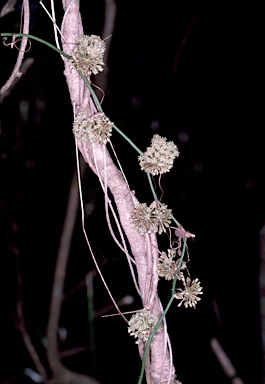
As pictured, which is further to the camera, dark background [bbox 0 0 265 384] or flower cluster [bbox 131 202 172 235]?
dark background [bbox 0 0 265 384]

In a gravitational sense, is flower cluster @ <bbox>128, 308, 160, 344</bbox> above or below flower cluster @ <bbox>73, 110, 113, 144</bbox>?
below

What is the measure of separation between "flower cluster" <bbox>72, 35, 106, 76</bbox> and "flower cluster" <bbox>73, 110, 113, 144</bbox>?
39mm

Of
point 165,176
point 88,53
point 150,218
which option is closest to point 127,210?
point 150,218

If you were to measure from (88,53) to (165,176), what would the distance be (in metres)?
0.96

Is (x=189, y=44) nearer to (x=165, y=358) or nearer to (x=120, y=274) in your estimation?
(x=120, y=274)

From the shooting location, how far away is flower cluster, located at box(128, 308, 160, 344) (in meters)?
0.39

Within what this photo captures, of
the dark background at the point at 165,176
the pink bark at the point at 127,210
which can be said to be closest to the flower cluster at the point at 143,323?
the pink bark at the point at 127,210

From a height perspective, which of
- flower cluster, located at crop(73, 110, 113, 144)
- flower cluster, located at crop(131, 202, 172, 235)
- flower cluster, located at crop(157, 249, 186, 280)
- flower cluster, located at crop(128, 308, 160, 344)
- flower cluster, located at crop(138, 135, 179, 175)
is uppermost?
flower cluster, located at crop(73, 110, 113, 144)

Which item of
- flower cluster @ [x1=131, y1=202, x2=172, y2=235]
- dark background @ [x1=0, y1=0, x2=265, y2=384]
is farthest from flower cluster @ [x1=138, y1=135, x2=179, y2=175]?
dark background @ [x1=0, y1=0, x2=265, y2=384]

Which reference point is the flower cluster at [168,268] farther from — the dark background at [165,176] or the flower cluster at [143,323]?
the dark background at [165,176]

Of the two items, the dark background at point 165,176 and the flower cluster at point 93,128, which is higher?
the dark background at point 165,176

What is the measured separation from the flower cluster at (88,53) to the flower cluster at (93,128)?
39 millimetres

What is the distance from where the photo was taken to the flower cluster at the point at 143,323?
39 centimetres

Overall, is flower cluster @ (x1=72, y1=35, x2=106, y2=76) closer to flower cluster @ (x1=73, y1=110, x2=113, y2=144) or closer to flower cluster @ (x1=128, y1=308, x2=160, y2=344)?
flower cluster @ (x1=73, y1=110, x2=113, y2=144)
